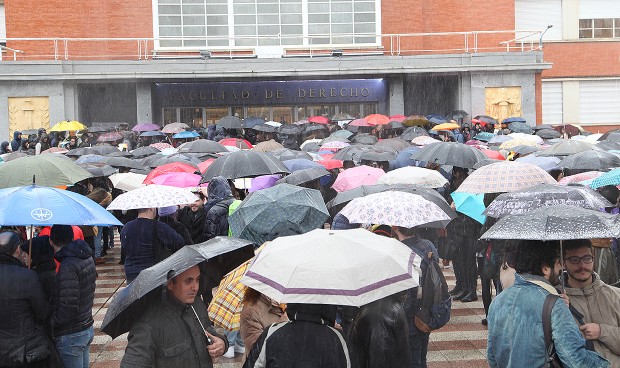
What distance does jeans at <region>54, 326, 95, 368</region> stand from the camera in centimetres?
635

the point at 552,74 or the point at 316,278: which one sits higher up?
the point at 552,74

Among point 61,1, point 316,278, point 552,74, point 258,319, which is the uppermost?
point 61,1

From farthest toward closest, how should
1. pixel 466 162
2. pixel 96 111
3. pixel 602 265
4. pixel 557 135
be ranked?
pixel 96 111, pixel 557 135, pixel 466 162, pixel 602 265

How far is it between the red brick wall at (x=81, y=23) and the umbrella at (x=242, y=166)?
23.3 m

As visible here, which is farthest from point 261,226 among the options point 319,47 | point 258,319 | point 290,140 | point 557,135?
point 319,47

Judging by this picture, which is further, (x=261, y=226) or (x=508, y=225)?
(x=261, y=226)

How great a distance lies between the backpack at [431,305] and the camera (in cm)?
594

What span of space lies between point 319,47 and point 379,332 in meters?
28.7

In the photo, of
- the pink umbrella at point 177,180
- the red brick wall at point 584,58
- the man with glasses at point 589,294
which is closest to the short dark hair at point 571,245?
the man with glasses at point 589,294

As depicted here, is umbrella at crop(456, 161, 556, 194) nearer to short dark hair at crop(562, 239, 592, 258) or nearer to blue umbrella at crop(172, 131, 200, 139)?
short dark hair at crop(562, 239, 592, 258)

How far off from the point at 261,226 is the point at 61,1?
2888 centimetres

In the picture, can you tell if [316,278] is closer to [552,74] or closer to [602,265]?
[602,265]

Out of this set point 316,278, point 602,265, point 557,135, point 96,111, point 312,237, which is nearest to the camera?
point 316,278

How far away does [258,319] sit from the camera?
17.0ft
